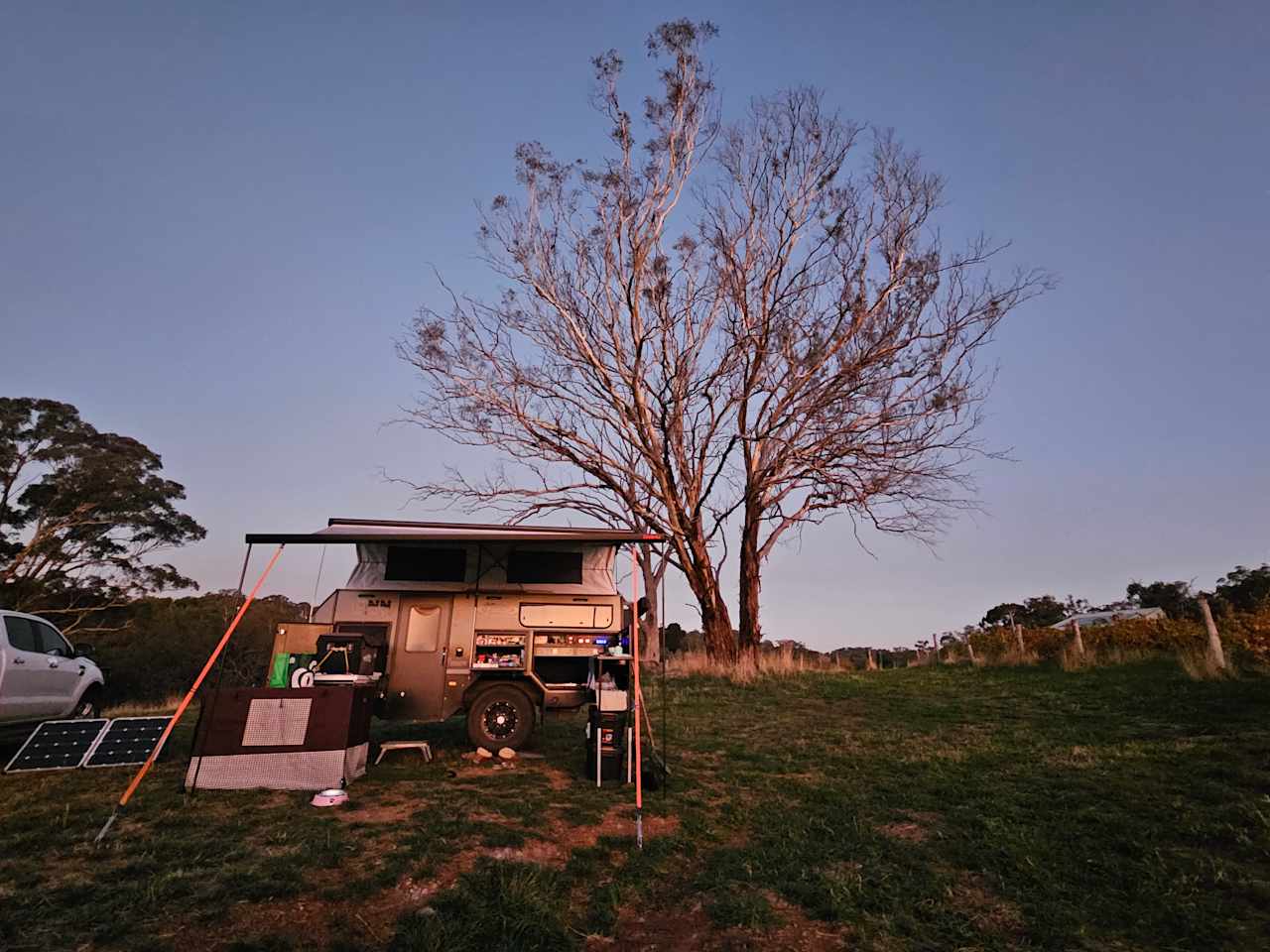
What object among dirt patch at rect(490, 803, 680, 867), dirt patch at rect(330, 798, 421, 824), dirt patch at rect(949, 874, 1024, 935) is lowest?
dirt patch at rect(949, 874, 1024, 935)

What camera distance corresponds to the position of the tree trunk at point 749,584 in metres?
19.0

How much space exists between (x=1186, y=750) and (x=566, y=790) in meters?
6.95

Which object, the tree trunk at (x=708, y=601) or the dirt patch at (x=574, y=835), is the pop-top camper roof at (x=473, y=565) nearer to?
the dirt patch at (x=574, y=835)

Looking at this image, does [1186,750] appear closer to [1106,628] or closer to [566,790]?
[566,790]

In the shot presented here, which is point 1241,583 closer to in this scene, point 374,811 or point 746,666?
point 746,666

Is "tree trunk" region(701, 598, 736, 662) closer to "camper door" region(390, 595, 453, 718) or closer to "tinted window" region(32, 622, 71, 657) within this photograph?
"camper door" region(390, 595, 453, 718)

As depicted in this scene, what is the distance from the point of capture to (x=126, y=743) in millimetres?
8969

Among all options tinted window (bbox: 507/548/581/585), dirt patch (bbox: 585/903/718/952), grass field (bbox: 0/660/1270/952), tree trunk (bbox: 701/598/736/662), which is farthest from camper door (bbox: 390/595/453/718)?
tree trunk (bbox: 701/598/736/662)

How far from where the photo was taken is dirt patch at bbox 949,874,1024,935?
4.21 metres

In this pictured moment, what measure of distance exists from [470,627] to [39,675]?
5.81 metres

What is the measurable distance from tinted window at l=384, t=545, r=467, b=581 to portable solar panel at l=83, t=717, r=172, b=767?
12.1 feet

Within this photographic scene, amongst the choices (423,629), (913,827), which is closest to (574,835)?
(913,827)

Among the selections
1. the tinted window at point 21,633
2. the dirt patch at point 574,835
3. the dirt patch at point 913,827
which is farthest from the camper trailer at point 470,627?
the dirt patch at point 913,827

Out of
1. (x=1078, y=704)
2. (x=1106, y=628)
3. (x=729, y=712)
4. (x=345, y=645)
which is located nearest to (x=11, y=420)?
(x=345, y=645)
